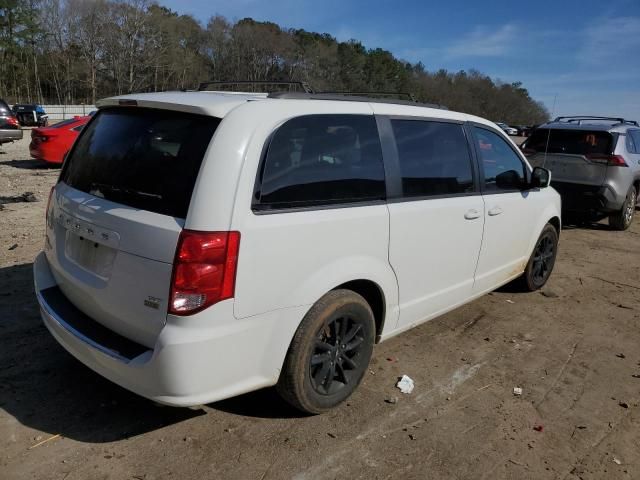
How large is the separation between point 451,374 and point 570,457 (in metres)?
1.02

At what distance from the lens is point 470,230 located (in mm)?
4062

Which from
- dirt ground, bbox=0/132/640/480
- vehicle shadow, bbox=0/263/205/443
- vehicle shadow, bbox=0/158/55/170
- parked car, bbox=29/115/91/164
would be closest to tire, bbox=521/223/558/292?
dirt ground, bbox=0/132/640/480

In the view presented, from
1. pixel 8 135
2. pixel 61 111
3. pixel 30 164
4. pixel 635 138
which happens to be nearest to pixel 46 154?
pixel 30 164

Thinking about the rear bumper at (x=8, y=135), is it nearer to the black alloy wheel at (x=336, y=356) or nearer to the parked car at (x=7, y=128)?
the parked car at (x=7, y=128)

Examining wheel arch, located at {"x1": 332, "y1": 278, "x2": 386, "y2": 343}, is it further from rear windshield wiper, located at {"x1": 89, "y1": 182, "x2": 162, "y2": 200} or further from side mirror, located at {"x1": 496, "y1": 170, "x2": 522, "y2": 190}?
side mirror, located at {"x1": 496, "y1": 170, "x2": 522, "y2": 190}

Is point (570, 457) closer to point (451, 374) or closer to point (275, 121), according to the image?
point (451, 374)

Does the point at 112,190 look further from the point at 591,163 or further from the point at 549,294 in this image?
the point at 591,163

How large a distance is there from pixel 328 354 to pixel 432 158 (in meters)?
1.59

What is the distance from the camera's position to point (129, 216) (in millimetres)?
2652

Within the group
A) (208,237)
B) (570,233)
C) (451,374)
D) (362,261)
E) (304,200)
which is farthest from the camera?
(570,233)

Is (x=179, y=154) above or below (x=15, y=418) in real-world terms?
above

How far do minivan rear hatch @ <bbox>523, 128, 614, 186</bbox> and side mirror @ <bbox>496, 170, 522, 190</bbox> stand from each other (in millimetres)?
4705

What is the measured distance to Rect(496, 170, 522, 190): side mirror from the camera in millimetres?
4547

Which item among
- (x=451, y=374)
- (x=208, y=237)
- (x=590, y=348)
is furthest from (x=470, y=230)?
(x=208, y=237)
